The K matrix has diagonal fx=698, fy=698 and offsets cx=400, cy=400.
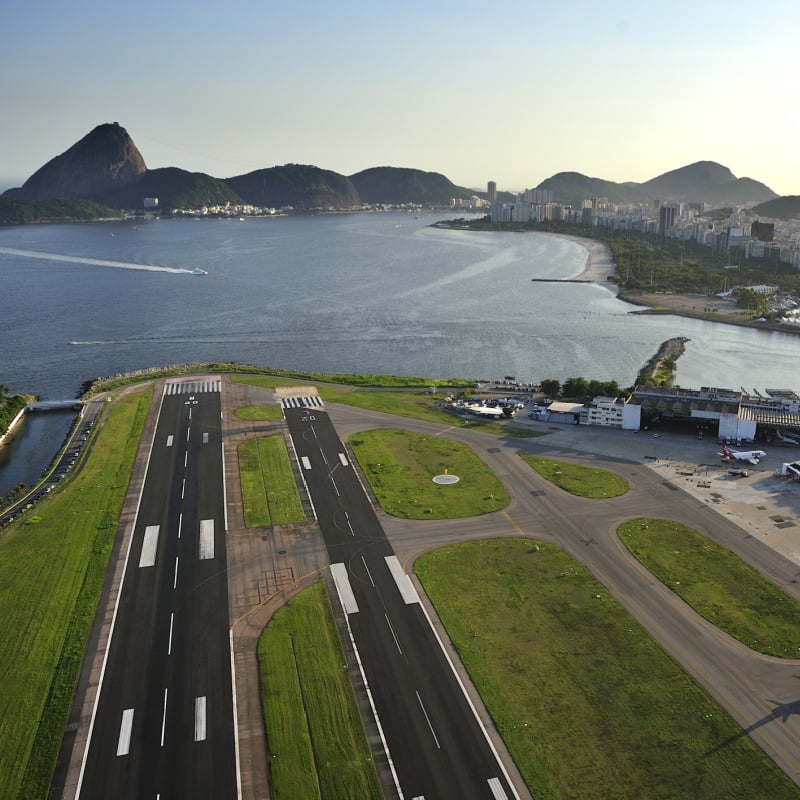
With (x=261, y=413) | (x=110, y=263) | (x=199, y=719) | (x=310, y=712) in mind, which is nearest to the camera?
(x=199, y=719)

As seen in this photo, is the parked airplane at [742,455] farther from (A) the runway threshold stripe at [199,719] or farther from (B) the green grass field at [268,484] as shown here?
(A) the runway threshold stripe at [199,719]

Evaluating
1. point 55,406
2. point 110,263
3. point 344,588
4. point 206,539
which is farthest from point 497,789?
point 110,263

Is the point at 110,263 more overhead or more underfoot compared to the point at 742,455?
more overhead

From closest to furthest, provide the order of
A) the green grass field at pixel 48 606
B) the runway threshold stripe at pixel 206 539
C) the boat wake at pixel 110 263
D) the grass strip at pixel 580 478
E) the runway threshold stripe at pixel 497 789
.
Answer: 1. the runway threshold stripe at pixel 497 789
2. the green grass field at pixel 48 606
3. the runway threshold stripe at pixel 206 539
4. the grass strip at pixel 580 478
5. the boat wake at pixel 110 263

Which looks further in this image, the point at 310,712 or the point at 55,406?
the point at 55,406

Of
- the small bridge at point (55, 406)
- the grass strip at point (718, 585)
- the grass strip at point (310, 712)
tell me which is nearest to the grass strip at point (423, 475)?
the grass strip at point (718, 585)

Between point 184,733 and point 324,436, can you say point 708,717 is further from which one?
point 324,436

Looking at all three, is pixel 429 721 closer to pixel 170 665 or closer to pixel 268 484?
pixel 170 665
